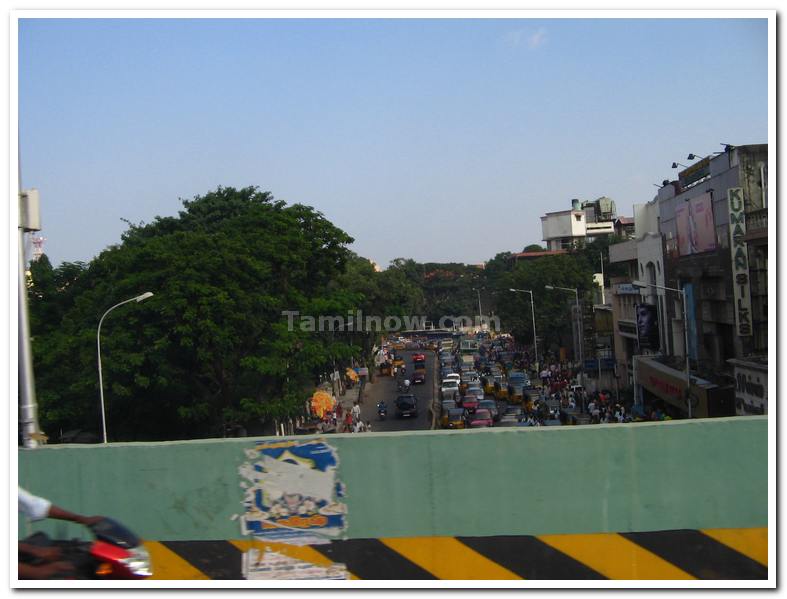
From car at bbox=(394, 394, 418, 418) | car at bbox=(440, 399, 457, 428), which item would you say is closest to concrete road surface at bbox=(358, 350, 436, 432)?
car at bbox=(394, 394, 418, 418)

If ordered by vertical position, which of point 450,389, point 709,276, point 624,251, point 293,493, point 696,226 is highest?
point 696,226

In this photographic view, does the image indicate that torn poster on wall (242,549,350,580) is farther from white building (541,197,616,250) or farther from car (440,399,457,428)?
white building (541,197,616,250)

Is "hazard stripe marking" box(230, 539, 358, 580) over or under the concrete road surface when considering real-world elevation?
over

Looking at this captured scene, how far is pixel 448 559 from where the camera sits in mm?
5742

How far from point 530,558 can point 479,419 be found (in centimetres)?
2848

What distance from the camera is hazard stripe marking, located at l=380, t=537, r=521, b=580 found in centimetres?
570

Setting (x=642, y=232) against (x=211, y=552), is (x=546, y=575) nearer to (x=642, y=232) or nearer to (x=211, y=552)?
(x=211, y=552)

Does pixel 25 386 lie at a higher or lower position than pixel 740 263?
lower

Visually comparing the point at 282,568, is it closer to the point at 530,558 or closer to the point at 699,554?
the point at 530,558

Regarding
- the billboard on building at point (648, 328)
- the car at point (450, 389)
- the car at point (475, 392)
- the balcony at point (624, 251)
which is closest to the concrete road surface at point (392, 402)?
the car at point (450, 389)

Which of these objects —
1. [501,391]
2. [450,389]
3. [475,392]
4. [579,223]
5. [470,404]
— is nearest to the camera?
[470,404]

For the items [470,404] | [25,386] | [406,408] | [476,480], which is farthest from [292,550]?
[406,408]

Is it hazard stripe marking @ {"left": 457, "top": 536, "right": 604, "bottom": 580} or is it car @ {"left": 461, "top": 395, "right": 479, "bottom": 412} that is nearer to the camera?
hazard stripe marking @ {"left": 457, "top": 536, "right": 604, "bottom": 580}
